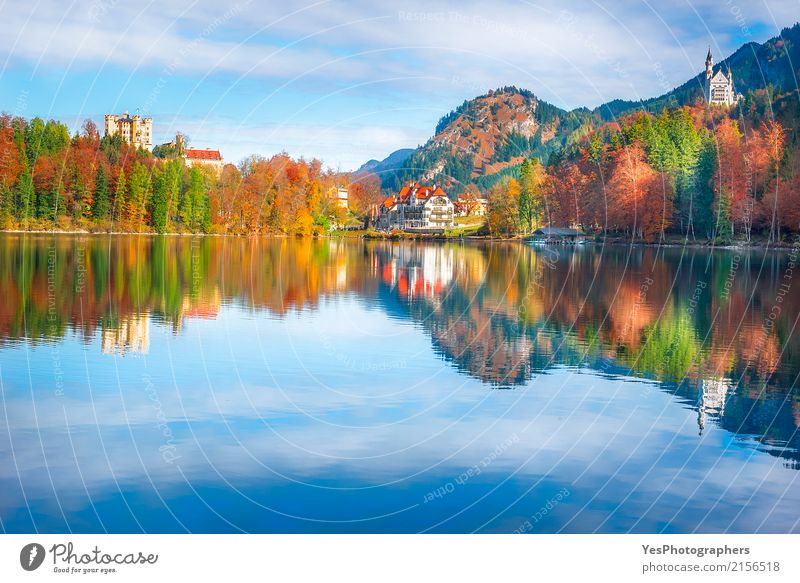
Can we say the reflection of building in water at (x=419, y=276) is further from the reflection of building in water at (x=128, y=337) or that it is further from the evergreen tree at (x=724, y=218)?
the evergreen tree at (x=724, y=218)

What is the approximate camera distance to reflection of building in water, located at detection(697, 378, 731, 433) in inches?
685

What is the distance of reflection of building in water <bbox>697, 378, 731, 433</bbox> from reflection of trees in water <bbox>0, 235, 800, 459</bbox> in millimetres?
42

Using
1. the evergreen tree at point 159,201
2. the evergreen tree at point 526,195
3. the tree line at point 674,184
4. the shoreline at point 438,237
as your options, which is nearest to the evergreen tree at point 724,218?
the tree line at point 674,184

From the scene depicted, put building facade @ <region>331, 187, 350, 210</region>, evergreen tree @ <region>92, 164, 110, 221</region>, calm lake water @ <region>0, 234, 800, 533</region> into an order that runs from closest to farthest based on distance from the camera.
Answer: calm lake water @ <region>0, 234, 800, 533</region>, evergreen tree @ <region>92, 164, 110, 221</region>, building facade @ <region>331, 187, 350, 210</region>

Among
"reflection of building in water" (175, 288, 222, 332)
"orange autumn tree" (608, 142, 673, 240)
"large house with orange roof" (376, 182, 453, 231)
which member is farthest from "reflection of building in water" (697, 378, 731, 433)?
"large house with orange roof" (376, 182, 453, 231)

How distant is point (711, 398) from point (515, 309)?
1659 cm

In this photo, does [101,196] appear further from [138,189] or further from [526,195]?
[526,195]

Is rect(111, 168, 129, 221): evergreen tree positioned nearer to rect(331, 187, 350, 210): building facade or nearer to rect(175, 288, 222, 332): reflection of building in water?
rect(331, 187, 350, 210): building facade

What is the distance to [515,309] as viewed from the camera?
35281 millimetres

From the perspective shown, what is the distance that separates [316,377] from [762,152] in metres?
91.3

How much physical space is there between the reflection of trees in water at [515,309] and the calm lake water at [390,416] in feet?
0.54

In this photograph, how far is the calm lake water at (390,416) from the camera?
11.6 metres

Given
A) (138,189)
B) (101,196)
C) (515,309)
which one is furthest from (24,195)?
(515,309)

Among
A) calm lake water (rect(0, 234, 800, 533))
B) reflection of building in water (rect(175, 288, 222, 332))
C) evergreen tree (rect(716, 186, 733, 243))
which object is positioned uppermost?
evergreen tree (rect(716, 186, 733, 243))
